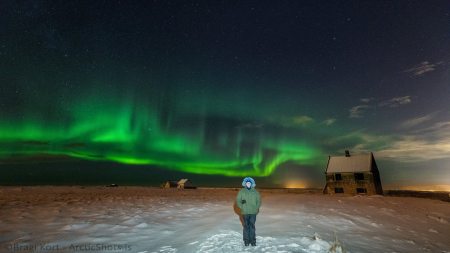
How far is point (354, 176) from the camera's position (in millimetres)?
39094

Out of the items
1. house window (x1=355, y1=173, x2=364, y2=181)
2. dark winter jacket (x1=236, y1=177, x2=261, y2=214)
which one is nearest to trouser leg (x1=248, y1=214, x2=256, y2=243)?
dark winter jacket (x1=236, y1=177, x2=261, y2=214)

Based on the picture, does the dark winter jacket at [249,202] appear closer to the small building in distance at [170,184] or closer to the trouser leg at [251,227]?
the trouser leg at [251,227]

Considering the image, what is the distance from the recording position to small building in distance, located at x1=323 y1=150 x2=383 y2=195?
38066 millimetres

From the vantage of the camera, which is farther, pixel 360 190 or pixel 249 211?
pixel 360 190

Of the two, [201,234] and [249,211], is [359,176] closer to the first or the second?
[201,234]

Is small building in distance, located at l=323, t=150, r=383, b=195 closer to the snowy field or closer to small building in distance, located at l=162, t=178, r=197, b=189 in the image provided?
the snowy field

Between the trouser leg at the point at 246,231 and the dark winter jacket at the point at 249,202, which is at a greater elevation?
the dark winter jacket at the point at 249,202

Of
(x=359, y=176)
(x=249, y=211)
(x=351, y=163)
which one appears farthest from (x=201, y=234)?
(x=351, y=163)

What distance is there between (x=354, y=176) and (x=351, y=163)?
250cm

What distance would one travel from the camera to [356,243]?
328 inches

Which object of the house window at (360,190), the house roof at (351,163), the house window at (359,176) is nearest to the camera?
the house window at (360,190)

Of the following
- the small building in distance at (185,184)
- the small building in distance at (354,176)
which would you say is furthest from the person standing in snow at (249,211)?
the small building in distance at (185,184)

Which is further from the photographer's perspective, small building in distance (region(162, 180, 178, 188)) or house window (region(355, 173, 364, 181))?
small building in distance (region(162, 180, 178, 188))

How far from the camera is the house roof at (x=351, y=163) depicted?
39.1m
